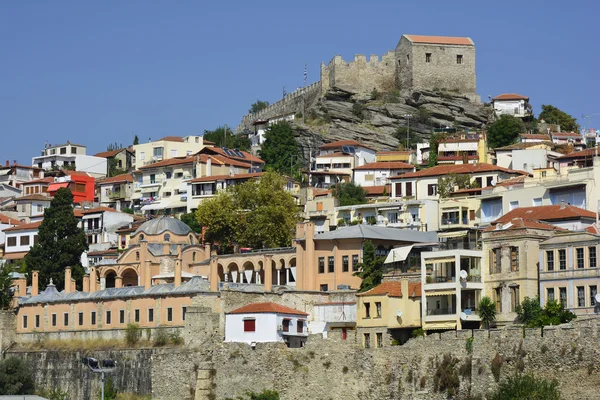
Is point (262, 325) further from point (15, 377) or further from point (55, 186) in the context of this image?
point (55, 186)

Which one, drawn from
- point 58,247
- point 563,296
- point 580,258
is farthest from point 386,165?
point 580,258

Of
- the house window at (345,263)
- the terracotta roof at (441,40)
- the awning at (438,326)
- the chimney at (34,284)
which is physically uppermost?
the terracotta roof at (441,40)

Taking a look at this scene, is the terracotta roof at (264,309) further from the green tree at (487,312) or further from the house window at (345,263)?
the green tree at (487,312)

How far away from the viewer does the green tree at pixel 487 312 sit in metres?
62.1

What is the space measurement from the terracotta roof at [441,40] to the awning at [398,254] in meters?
56.2

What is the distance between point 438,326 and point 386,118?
203 ft

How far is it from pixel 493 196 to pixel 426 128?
40.0 meters

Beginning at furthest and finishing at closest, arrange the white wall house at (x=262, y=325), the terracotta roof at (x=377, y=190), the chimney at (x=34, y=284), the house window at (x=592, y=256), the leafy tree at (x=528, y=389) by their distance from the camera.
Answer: the terracotta roof at (x=377, y=190) < the chimney at (x=34, y=284) < the white wall house at (x=262, y=325) < the house window at (x=592, y=256) < the leafy tree at (x=528, y=389)

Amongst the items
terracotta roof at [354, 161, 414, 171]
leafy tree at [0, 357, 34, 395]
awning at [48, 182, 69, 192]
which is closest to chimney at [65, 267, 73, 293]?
leafy tree at [0, 357, 34, 395]

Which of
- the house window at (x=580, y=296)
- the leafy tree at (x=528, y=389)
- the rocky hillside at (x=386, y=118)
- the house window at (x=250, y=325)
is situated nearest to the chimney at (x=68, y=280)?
the house window at (x=250, y=325)

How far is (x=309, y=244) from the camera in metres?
76.9

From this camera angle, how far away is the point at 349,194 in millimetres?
100500

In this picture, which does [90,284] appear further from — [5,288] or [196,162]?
[196,162]

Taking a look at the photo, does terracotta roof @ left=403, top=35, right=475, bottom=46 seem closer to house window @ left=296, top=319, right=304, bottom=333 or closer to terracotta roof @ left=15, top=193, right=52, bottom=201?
terracotta roof @ left=15, top=193, right=52, bottom=201
